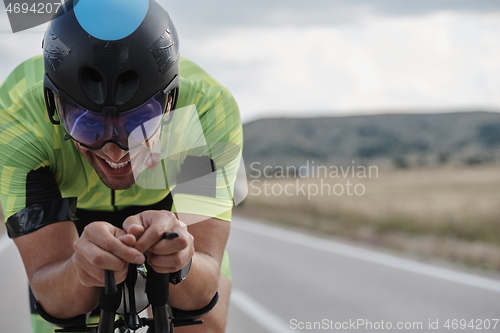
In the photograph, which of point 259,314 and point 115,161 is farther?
point 259,314

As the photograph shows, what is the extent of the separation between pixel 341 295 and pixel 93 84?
5376mm

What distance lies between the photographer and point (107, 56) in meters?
1.88

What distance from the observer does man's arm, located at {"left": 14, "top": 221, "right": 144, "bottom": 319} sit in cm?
156

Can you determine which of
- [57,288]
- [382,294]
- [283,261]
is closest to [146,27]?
[57,288]

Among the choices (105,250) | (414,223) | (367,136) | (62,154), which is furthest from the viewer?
(367,136)

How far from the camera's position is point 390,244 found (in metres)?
10.1

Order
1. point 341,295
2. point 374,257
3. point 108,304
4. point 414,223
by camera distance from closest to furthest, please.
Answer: point 108,304 < point 341,295 < point 374,257 < point 414,223

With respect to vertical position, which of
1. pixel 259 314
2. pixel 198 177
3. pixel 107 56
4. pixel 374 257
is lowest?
pixel 374 257

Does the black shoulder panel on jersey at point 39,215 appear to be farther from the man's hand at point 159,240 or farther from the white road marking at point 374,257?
the white road marking at point 374,257

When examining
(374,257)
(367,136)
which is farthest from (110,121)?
(367,136)

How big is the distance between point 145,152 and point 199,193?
0.90ft

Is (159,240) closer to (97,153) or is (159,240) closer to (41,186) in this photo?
(97,153)

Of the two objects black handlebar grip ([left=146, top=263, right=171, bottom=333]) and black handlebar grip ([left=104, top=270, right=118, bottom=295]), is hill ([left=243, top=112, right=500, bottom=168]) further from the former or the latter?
black handlebar grip ([left=104, top=270, right=118, bottom=295])

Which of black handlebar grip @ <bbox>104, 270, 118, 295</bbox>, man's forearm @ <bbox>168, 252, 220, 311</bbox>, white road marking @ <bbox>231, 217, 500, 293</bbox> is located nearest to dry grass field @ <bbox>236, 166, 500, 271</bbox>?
white road marking @ <bbox>231, 217, 500, 293</bbox>
